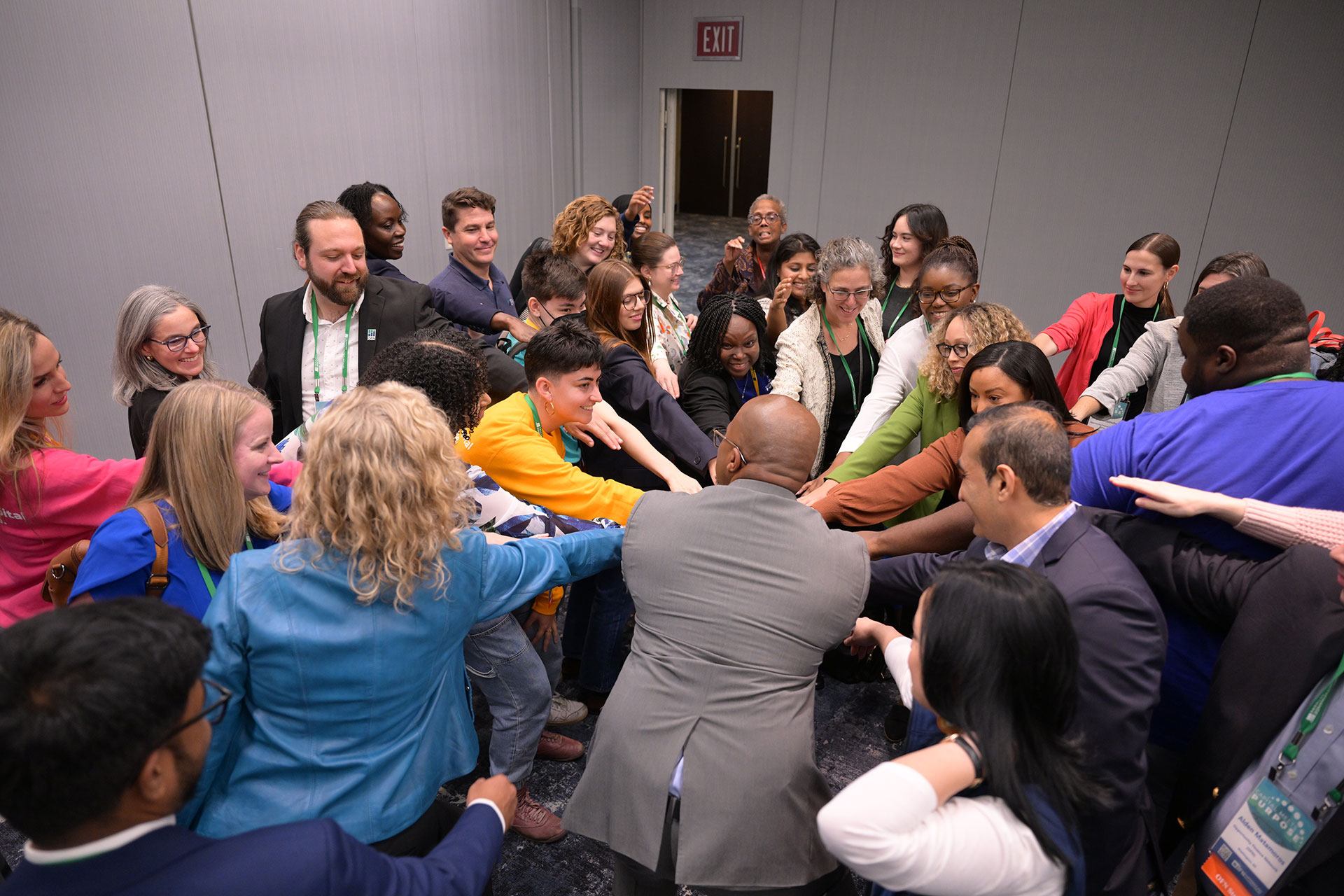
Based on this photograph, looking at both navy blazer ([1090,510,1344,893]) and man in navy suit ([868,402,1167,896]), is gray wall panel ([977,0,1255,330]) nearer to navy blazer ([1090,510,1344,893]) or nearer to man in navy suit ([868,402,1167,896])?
navy blazer ([1090,510,1344,893])

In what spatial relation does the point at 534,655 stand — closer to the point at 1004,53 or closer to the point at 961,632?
the point at 961,632

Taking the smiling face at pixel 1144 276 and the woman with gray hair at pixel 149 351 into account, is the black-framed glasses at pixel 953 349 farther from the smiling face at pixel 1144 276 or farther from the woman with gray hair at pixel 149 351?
the woman with gray hair at pixel 149 351

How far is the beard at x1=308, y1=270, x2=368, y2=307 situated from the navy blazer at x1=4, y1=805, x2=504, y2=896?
7.74 feet

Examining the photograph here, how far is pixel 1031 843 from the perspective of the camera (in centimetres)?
120

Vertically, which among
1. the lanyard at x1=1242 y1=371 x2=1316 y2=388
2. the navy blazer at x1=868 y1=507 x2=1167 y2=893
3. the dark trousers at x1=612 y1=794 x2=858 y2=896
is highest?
the lanyard at x1=1242 y1=371 x2=1316 y2=388

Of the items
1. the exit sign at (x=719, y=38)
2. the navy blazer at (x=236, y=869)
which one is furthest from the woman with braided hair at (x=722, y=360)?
the exit sign at (x=719, y=38)

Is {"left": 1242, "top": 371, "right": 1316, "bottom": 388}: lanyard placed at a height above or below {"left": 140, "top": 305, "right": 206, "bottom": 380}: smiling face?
above

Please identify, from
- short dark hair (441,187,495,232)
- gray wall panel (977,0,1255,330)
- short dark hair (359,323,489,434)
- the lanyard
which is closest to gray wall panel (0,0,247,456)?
short dark hair (441,187,495,232)

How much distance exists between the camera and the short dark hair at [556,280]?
345cm

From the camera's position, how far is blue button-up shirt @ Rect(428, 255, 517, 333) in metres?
3.78

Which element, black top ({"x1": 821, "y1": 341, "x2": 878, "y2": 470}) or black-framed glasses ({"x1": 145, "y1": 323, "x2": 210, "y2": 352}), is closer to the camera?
black-framed glasses ({"x1": 145, "y1": 323, "x2": 210, "y2": 352})

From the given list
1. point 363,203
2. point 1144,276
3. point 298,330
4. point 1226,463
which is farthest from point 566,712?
point 1144,276

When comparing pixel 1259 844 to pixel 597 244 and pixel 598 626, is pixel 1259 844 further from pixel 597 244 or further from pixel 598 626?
pixel 597 244

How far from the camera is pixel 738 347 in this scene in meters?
3.26
